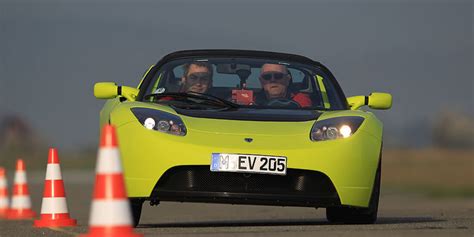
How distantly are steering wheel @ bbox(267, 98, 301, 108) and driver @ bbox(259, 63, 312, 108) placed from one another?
27mm

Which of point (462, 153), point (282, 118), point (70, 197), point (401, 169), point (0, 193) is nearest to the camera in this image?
point (282, 118)

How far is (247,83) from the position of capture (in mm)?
11938

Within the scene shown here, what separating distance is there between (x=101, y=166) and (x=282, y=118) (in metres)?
3.04

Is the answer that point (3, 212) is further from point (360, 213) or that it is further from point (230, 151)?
point (230, 151)

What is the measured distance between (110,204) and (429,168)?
169 feet

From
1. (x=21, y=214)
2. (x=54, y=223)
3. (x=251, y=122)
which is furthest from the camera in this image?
(x=21, y=214)

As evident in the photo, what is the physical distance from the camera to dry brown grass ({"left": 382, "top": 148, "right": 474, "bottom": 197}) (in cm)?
→ 4275

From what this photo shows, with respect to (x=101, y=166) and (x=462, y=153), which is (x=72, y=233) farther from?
(x=462, y=153)

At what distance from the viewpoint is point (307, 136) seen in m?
10.5

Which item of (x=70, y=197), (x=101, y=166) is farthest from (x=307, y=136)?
(x=70, y=197)

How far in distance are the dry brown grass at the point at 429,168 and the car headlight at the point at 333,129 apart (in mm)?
28019

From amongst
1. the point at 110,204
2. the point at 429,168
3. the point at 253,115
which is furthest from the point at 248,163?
the point at 429,168

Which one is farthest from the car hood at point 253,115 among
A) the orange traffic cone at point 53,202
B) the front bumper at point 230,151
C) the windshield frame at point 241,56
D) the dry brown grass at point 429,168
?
the dry brown grass at point 429,168

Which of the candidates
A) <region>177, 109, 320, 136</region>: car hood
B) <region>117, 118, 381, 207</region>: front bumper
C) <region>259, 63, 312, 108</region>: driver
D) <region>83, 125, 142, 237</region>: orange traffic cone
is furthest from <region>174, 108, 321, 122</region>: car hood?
<region>83, 125, 142, 237</region>: orange traffic cone
